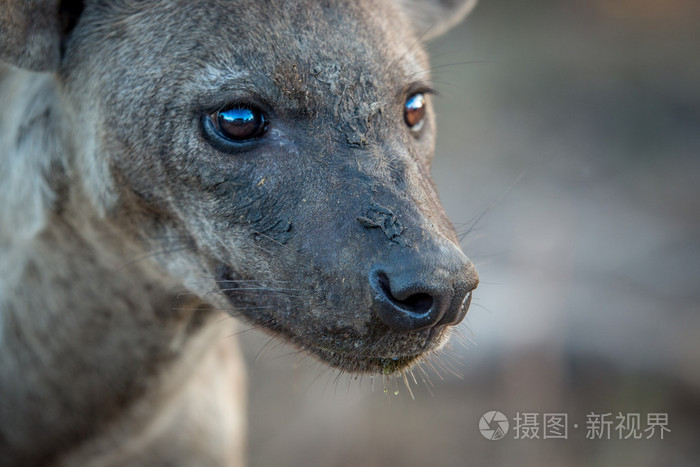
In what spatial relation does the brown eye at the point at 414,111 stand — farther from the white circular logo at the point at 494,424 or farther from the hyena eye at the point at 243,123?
the white circular logo at the point at 494,424

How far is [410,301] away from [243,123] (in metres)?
0.72

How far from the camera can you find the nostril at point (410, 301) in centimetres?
181

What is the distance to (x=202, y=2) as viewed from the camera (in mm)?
2289

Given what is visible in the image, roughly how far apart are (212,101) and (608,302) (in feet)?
11.4

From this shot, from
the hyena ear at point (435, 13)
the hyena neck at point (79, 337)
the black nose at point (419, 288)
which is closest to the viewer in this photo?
the black nose at point (419, 288)

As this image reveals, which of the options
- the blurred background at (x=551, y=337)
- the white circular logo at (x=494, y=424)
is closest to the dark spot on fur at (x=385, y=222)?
the blurred background at (x=551, y=337)

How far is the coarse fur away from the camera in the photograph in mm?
1965

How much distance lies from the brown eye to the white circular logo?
2029 millimetres

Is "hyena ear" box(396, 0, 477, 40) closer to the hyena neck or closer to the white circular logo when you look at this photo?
the hyena neck

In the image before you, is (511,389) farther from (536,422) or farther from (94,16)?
(94,16)

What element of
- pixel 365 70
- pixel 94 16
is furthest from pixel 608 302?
pixel 94 16

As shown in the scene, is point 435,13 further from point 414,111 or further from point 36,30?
point 36,30

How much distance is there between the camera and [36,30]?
91.6 inches


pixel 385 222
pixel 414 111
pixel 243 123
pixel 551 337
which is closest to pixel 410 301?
pixel 385 222
